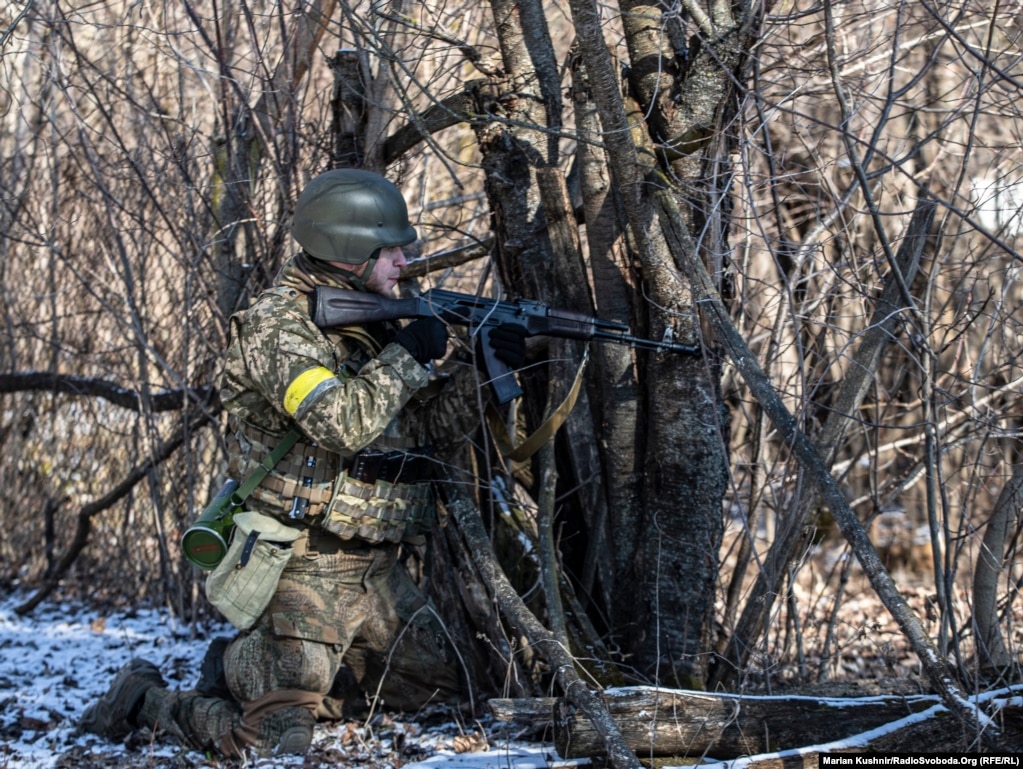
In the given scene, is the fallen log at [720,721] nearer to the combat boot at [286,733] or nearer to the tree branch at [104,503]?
the combat boot at [286,733]

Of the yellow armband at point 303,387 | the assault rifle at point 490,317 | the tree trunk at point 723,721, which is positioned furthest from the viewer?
the assault rifle at point 490,317

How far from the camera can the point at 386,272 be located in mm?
3615

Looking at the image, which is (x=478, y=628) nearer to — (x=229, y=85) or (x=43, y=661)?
(x=43, y=661)

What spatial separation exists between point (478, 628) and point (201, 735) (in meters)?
1.08

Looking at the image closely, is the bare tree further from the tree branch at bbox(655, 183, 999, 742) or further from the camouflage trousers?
the camouflage trousers

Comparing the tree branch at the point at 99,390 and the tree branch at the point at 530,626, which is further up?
the tree branch at the point at 99,390

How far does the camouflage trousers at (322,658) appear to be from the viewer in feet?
11.7

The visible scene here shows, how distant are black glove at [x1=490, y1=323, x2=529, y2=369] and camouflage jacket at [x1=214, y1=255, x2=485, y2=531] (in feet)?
Result: 0.57

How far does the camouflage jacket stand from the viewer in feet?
10.7

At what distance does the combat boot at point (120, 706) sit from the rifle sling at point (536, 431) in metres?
1.68

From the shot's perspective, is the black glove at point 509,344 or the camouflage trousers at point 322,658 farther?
the camouflage trousers at point 322,658

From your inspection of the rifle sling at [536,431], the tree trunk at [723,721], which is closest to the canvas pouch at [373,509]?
the rifle sling at [536,431]

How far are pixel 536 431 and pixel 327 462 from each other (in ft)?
2.44

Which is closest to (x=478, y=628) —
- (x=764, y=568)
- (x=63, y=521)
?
(x=764, y=568)
